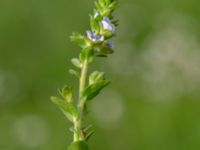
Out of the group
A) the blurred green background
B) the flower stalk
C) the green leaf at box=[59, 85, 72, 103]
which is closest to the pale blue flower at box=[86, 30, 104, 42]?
the flower stalk

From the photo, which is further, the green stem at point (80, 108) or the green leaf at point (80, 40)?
the green leaf at point (80, 40)

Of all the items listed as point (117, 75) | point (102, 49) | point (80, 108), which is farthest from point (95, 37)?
point (117, 75)

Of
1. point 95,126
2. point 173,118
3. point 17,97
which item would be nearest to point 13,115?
point 17,97

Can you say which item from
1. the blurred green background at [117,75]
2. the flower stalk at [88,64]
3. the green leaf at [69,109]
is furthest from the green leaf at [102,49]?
the blurred green background at [117,75]

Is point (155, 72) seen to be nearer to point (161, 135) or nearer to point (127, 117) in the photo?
point (127, 117)

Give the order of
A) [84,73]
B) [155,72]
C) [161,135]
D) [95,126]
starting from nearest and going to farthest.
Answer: [84,73]
[161,135]
[95,126]
[155,72]

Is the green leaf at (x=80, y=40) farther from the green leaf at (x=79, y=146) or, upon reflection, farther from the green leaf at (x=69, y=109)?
the green leaf at (x=79, y=146)

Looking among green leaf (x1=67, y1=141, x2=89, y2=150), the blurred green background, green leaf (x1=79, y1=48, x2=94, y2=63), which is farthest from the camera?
the blurred green background

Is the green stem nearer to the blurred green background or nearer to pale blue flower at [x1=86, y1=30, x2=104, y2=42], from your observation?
pale blue flower at [x1=86, y1=30, x2=104, y2=42]
